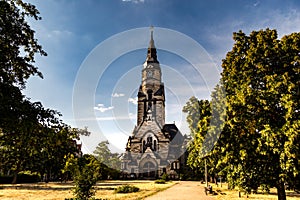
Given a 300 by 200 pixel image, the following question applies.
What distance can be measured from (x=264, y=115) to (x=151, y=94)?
56624 mm

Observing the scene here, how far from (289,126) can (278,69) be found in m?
3.45

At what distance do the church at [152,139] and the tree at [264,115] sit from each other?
45.7 m

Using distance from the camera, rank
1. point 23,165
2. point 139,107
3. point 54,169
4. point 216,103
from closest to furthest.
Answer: point 216,103
point 23,165
point 54,169
point 139,107

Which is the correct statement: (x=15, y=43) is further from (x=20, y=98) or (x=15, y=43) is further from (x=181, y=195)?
(x=181, y=195)

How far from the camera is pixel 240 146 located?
13.8 meters

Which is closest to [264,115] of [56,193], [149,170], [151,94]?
[56,193]

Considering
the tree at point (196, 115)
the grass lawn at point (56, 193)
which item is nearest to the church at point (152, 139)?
the tree at point (196, 115)

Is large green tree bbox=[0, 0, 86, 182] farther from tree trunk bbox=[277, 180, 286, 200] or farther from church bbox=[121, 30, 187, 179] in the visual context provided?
church bbox=[121, 30, 187, 179]

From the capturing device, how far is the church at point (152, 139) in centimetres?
5909

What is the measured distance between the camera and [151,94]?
2744 inches

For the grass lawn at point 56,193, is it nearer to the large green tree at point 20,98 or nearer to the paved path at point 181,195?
the paved path at point 181,195

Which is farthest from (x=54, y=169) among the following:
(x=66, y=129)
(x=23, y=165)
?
(x=66, y=129)

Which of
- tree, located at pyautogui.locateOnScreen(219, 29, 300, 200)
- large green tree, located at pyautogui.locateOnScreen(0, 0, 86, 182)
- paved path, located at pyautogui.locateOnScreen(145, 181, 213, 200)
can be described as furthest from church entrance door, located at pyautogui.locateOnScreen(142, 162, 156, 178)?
large green tree, located at pyautogui.locateOnScreen(0, 0, 86, 182)

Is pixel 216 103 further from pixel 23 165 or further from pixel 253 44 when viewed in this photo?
pixel 23 165
